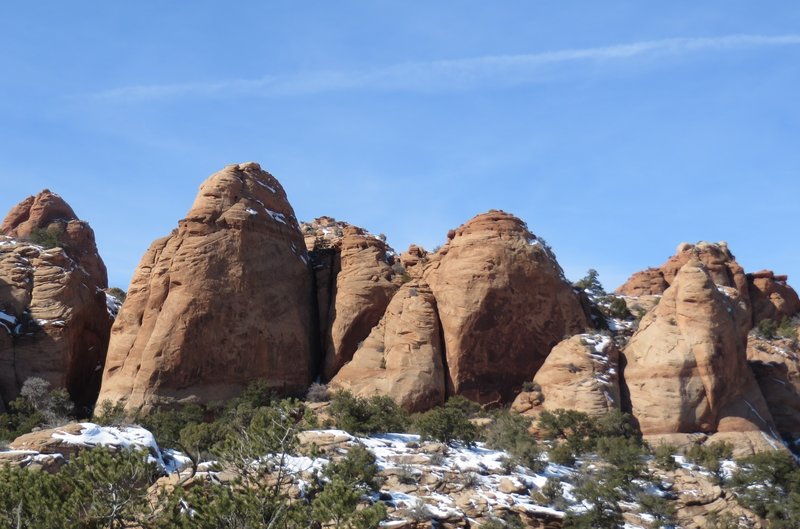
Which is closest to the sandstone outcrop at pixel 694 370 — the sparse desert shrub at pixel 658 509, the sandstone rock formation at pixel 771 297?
the sparse desert shrub at pixel 658 509

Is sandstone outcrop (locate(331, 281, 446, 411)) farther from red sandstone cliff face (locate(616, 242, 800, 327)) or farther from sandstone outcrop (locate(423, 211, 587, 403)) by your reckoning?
red sandstone cliff face (locate(616, 242, 800, 327))

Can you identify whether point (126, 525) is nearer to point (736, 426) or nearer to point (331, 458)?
point (331, 458)

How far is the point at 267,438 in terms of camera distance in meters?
27.1

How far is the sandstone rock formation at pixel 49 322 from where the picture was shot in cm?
5044

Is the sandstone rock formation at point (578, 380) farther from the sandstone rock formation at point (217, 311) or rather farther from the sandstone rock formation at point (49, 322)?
the sandstone rock formation at point (49, 322)

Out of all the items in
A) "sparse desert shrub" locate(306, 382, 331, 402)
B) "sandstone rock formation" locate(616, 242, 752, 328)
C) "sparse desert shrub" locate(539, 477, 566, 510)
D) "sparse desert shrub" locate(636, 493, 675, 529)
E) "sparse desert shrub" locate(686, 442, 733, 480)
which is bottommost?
"sparse desert shrub" locate(636, 493, 675, 529)

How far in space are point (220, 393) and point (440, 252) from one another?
13.7m

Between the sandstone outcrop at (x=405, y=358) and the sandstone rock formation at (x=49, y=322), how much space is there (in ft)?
46.4

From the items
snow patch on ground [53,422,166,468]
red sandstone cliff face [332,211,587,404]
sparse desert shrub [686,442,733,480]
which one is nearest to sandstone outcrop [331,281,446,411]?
red sandstone cliff face [332,211,587,404]

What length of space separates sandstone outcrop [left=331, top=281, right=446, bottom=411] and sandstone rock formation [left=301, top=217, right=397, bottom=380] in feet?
4.59

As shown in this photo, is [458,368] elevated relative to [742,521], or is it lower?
elevated

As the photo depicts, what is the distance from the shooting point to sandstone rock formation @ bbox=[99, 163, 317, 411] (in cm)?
4747

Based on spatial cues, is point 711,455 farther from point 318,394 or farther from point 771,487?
point 318,394

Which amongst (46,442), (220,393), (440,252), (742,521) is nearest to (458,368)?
(440,252)
